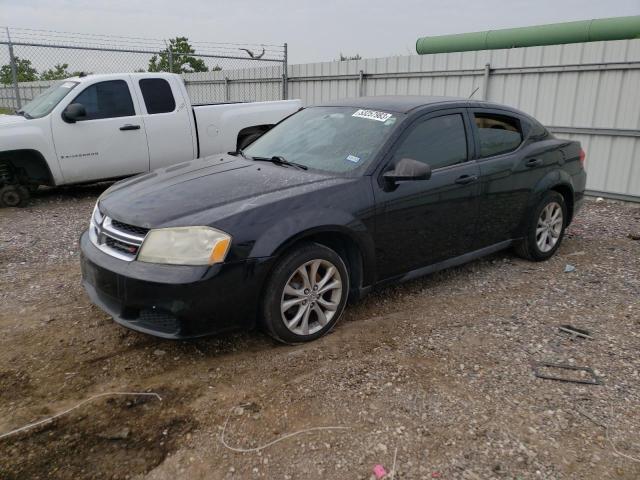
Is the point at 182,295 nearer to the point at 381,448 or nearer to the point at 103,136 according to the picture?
the point at 381,448

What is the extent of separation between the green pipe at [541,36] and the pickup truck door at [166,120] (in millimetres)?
10681

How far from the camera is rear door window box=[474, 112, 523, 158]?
4.57 meters

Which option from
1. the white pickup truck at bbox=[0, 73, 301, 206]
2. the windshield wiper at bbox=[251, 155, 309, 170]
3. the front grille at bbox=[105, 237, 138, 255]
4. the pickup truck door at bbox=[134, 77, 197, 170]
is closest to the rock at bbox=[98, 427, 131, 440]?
the front grille at bbox=[105, 237, 138, 255]

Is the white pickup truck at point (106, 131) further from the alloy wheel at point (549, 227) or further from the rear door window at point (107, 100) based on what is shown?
the alloy wheel at point (549, 227)

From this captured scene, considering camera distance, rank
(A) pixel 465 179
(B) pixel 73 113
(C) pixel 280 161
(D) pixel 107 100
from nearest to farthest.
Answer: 1. (C) pixel 280 161
2. (A) pixel 465 179
3. (B) pixel 73 113
4. (D) pixel 107 100

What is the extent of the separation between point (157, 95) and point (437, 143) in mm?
5461

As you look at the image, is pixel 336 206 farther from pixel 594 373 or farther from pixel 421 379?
pixel 594 373

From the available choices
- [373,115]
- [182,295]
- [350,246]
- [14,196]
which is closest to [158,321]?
[182,295]

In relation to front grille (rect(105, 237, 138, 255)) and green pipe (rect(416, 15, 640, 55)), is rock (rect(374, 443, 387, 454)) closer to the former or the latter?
front grille (rect(105, 237, 138, 255))

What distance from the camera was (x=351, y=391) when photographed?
9.87 ft

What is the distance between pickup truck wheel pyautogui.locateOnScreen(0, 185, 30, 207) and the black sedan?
434 centimetres

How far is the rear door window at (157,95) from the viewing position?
806cm

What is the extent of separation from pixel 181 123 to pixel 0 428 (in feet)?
20.7

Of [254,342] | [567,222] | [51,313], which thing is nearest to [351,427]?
[254,342]
